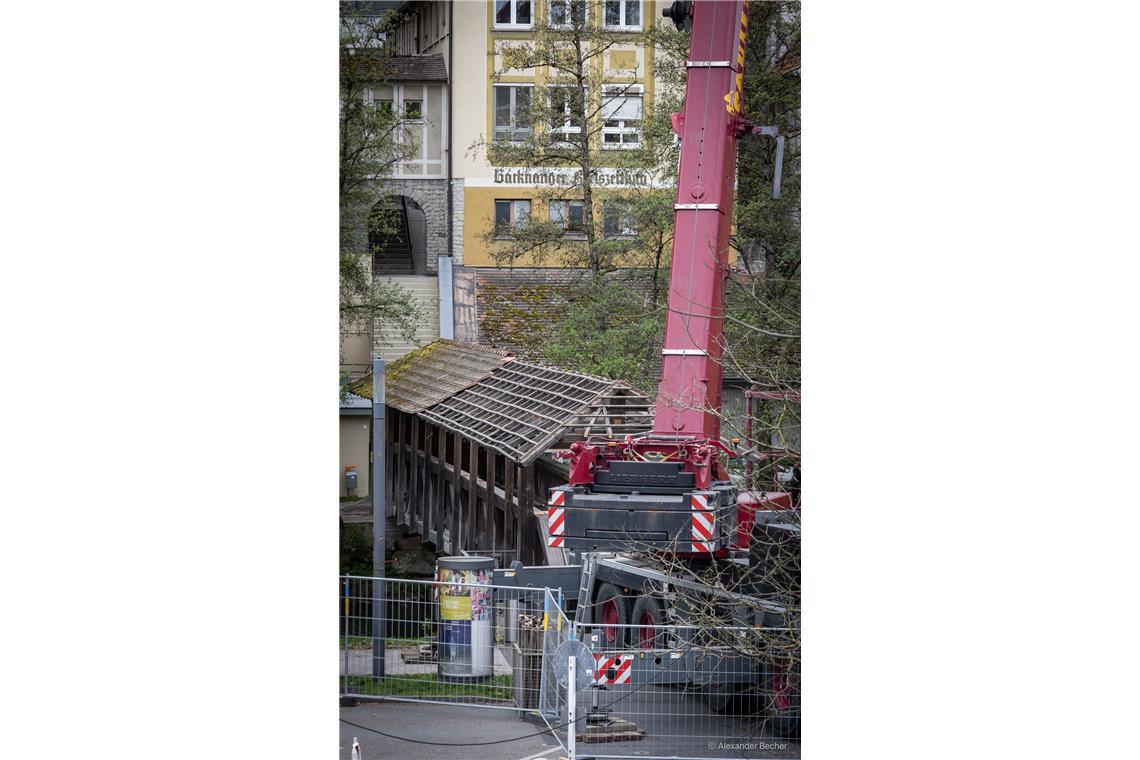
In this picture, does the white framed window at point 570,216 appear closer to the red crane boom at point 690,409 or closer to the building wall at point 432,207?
the building wall at point 432,207

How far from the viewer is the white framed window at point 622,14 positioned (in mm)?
16442

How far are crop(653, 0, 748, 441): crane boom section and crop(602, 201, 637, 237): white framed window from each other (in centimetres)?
613

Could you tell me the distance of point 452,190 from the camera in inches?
723

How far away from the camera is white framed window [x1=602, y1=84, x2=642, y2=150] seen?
1627cm

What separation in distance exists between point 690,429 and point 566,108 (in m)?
9.05

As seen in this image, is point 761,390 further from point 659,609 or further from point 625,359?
point 625,359

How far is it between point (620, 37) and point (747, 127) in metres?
8.22

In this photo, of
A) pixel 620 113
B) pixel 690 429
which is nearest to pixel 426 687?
pixel 690 429

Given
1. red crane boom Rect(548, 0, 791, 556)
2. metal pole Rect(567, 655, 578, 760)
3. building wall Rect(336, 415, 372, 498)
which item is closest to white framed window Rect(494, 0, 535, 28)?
building wall Rect(336, 415, 372, 498)

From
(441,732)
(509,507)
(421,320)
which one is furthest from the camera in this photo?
(421,320)

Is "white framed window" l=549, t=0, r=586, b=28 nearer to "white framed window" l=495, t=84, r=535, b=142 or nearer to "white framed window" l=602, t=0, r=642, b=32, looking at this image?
"white framed window" l=602, t=0, r=642, b=32

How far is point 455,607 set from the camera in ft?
30.1

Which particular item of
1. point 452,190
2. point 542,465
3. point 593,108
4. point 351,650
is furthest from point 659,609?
point 452,190

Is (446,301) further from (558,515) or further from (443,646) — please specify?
(558,515)
